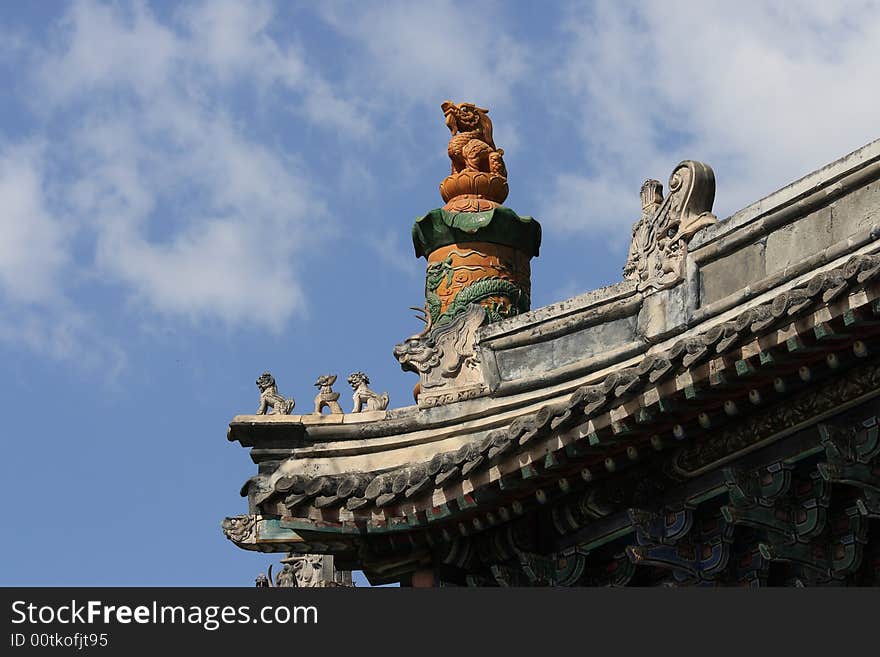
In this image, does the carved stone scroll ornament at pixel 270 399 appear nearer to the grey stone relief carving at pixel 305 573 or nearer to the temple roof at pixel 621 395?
the temple roof at pixel 621 395

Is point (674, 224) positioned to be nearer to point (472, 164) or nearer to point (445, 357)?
point (445, 357)

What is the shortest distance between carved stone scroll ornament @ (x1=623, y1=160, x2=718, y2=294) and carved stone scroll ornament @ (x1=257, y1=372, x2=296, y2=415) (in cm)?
337

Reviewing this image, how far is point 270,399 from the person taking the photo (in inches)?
774

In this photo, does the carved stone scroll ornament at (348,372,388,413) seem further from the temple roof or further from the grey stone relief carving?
the grey stone relief carving

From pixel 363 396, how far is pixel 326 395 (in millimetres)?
317

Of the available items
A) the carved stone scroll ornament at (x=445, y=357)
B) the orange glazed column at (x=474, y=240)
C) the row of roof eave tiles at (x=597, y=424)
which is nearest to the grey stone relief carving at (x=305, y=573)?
the orange glazed column at (x=474, y=240)

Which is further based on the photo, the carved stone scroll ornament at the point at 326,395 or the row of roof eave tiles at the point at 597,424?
the carved stone scroll ornament at the point at 326,395

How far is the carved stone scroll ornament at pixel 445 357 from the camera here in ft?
63.6

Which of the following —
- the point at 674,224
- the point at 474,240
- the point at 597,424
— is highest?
the point at 474,240

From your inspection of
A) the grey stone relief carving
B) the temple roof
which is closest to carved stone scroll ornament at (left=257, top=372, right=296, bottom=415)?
the temple roof

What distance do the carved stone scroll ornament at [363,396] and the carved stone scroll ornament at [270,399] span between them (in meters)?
0.53

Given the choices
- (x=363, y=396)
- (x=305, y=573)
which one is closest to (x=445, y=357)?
(x=363, y=396)

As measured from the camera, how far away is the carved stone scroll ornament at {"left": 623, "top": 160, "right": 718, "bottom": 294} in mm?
17625

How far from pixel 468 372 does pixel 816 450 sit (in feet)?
14.5
